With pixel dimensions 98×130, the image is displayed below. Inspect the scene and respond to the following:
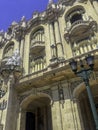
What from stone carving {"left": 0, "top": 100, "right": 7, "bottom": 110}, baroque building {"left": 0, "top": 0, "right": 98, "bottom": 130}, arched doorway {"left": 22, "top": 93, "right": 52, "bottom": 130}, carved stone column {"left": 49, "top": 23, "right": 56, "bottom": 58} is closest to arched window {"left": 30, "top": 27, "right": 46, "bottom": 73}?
baroque building {"left": 0, "top": 0, "right": 98, "bottom": 130}

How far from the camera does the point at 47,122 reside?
16016mm

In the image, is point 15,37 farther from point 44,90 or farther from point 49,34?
point 44,90

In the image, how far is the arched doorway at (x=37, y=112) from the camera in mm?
15329

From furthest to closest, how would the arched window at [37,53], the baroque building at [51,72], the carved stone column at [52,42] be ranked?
the arched window at [37,53], the carved stone column at [52,42], the baroque building at [51,72]

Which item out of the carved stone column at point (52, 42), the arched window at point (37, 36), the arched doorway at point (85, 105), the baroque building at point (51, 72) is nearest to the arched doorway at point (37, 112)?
the baroque building at point (51, 72)

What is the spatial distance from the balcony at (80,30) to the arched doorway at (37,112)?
662 centimetres

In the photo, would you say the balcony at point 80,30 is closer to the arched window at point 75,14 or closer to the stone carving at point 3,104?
the arched window at point 75,14

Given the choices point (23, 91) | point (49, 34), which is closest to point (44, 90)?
point (23, 91)

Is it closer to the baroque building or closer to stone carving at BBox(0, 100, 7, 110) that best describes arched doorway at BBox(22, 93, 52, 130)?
the baroque building

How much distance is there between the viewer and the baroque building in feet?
43.7

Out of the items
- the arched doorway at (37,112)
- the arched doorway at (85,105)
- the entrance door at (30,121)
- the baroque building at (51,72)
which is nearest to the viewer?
the baroque building at (51,72)

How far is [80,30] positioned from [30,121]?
991cm

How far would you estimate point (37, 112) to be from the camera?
17078mm

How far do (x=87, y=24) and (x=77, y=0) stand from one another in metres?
5.75
